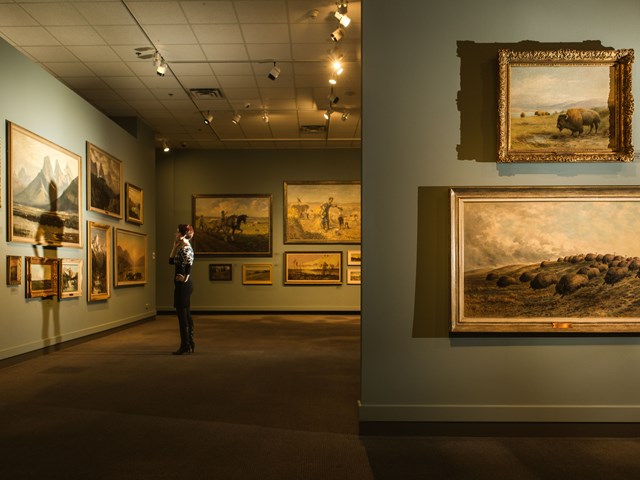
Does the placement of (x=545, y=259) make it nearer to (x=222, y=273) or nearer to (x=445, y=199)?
(x=445, y=199)

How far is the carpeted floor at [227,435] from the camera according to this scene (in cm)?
423

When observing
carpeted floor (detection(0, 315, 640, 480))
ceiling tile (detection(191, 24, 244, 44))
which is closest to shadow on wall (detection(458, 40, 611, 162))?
carpeted floor (detection(0, 315, 640, 480))

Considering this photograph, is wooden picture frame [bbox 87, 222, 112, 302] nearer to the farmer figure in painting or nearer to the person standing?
the person standing

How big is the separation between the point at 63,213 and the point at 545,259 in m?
8.61

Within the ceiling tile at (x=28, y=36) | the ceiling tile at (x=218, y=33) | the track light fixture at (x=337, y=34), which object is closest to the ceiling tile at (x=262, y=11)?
the ceiling tile at (x=218, y=33)

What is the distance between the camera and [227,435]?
509 centimetres

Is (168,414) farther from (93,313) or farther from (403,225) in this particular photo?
(93,313)

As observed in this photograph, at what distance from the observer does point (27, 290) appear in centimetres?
905

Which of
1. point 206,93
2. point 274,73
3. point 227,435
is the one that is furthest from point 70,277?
point 227,435

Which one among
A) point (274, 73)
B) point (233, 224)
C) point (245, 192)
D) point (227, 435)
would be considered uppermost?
point (274, 73)

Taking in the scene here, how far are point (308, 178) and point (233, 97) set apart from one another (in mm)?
6011

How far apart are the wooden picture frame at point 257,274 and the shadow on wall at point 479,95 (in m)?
14.0

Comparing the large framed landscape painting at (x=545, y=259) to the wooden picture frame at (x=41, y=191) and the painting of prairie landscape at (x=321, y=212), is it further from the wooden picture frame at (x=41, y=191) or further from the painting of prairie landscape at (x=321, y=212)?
the painting of prairie landscape at (x=321, y=212)

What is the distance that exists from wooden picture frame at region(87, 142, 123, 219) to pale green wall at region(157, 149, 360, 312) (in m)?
5.41
